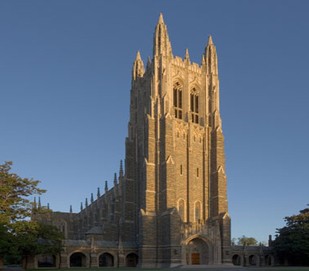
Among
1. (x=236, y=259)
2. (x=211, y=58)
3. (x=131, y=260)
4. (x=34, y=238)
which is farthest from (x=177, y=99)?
(x=34, y=238)

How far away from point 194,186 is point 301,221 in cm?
1833

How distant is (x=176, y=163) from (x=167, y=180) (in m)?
4.72

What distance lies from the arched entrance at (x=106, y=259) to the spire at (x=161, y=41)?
3276 cm

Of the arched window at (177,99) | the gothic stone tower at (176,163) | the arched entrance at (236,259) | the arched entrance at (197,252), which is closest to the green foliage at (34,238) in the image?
the gothic stone tower at (176,163)

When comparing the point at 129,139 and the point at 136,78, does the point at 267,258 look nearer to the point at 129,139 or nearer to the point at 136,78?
the point at 129,139

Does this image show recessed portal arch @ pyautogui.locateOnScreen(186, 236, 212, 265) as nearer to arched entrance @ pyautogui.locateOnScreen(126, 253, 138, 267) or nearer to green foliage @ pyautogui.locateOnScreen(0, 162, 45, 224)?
arched entrance @ pyautogui.locateOnScreen(126, 253, 138, 267)

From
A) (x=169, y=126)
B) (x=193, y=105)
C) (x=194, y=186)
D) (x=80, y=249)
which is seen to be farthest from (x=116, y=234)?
(x=193, y=105)

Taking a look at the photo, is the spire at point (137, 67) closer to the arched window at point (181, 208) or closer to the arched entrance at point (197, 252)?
the arched window at point (181, 208)

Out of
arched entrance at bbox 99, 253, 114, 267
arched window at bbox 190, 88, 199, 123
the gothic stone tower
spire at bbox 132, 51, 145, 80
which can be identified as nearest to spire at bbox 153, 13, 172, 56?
the gothic stone tower

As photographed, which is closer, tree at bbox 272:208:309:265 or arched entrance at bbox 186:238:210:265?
arched entrance at bbox 186:238:210:265

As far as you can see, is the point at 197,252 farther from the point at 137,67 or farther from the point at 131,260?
the point at 137,67

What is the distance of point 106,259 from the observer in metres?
69.8

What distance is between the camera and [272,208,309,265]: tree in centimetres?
6762

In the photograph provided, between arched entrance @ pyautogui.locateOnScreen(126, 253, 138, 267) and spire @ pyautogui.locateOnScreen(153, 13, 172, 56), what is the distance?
106 ft
